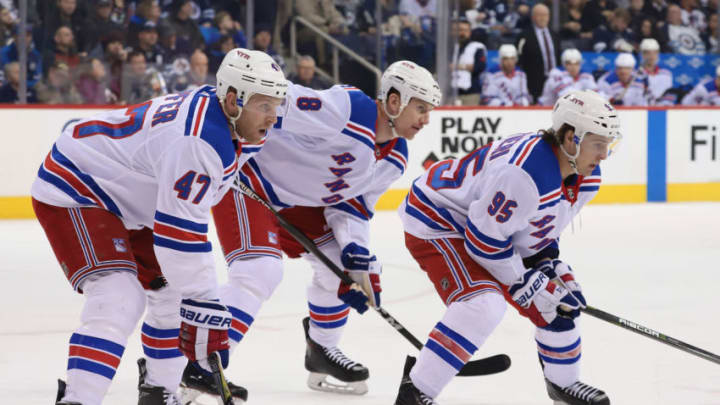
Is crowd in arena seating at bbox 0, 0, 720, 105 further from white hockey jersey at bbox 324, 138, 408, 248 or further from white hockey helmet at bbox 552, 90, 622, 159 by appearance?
white hockey helmet at bbox 552, 90, 622, 159

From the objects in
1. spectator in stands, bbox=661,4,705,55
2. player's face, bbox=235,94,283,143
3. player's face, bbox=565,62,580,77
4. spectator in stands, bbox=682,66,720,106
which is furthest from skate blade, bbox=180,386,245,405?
spectator in stands, bbox=661,4,705,55

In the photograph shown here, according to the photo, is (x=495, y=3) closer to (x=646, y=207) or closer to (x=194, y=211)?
(x=646, y=207)

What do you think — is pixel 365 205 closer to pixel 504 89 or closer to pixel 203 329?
pixel 203 329

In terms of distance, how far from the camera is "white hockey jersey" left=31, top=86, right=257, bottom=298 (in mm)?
2240

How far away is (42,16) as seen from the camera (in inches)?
279

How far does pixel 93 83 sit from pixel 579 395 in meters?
5.23

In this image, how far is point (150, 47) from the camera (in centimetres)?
737

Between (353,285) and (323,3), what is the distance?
5.19 meters

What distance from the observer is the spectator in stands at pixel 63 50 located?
7.09 m

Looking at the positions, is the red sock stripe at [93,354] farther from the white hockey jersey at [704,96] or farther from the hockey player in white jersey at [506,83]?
the white hockey jersey at [704,96]

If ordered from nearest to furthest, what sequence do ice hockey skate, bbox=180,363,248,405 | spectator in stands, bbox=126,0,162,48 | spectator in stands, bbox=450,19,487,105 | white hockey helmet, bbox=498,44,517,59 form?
ice hockey skate, bbox=180,363,248,405, spectator in stands, bbox=126,0,162,48, spectator in stands, bbox=450,19,487,105, white hockey helmet, bbox=498,44,517,59

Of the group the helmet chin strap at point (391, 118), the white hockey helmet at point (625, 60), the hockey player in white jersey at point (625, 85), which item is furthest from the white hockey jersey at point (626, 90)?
the helmet chin strap at point (391, 118)

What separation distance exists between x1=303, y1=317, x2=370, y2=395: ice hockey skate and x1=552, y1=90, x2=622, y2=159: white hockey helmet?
3.09ft

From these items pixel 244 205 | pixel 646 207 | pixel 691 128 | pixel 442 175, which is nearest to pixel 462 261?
pixel 442 175
